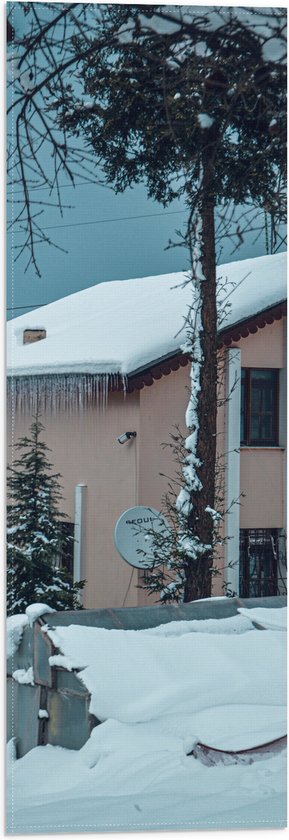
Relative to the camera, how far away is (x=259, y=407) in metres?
5.18

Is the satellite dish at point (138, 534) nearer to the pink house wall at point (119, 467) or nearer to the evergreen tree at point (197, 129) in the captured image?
the pink house wall at point (119, 467)

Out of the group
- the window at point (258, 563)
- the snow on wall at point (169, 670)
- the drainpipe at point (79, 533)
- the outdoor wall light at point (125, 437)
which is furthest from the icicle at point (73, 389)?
the snow on wall at point (169, 670)

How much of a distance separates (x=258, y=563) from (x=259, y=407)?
677mm

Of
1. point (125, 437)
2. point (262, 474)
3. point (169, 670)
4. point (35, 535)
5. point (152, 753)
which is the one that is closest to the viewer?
point (152, 753)

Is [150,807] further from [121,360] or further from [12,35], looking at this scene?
[12,35]

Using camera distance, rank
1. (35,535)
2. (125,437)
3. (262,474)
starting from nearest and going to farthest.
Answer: (35,535) → (125,437) → (262,474)

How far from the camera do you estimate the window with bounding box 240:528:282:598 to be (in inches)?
197

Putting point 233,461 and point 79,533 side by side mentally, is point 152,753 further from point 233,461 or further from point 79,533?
point 233,461

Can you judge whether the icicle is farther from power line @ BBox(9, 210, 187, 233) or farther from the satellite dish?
power line @ BBox(9, 210, 187, 233)

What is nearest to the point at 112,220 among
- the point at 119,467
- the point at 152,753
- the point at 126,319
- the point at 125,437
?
the point at 126,319

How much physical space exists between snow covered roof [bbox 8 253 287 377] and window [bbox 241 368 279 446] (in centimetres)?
26

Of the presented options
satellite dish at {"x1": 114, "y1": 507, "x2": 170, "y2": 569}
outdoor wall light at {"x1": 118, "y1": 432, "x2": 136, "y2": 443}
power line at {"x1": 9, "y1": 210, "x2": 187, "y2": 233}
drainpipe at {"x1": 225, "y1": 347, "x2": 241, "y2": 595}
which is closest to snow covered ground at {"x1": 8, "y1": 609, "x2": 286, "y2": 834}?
satellite dish at {"x1": 114, "y1": 507, "x2": 170, "y2": 569}

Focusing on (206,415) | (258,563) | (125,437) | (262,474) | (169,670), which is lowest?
(169,670)

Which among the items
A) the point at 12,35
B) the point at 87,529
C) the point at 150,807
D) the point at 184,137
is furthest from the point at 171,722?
the point at 12,35
